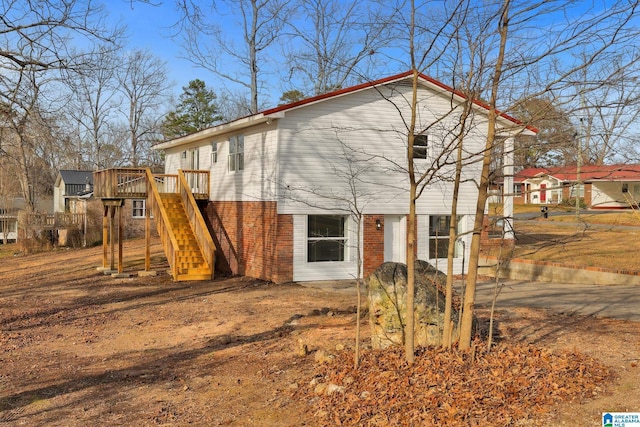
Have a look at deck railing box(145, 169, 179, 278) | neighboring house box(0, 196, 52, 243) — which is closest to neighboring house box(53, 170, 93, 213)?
neighboring house box(0, 196, 52, 243)

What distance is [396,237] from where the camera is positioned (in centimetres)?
1891

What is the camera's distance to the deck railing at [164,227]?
18.1m

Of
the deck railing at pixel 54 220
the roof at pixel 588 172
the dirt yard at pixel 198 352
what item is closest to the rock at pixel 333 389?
the dirt yard at pixel 198 352

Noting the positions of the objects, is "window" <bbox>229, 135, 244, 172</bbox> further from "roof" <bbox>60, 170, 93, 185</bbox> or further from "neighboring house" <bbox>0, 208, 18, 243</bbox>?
"roof" <bbox>60, 170, 93, 185</bbox>

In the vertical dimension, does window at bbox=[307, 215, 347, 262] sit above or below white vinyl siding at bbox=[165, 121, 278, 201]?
below

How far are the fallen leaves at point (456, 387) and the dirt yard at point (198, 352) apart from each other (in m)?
0.19

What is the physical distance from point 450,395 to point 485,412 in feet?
1.44

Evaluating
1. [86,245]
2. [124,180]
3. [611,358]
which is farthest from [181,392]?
[86,245]

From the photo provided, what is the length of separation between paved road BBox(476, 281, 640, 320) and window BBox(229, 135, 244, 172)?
8.84m

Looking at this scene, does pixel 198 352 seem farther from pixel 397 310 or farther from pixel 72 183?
pixel 72 183

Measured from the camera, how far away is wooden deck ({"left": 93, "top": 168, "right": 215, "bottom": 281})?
1850 centimetres

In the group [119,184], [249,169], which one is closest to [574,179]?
[249,169]

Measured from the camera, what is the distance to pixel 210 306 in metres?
13.7

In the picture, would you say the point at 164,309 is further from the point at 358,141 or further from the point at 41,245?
the point at 41,245
